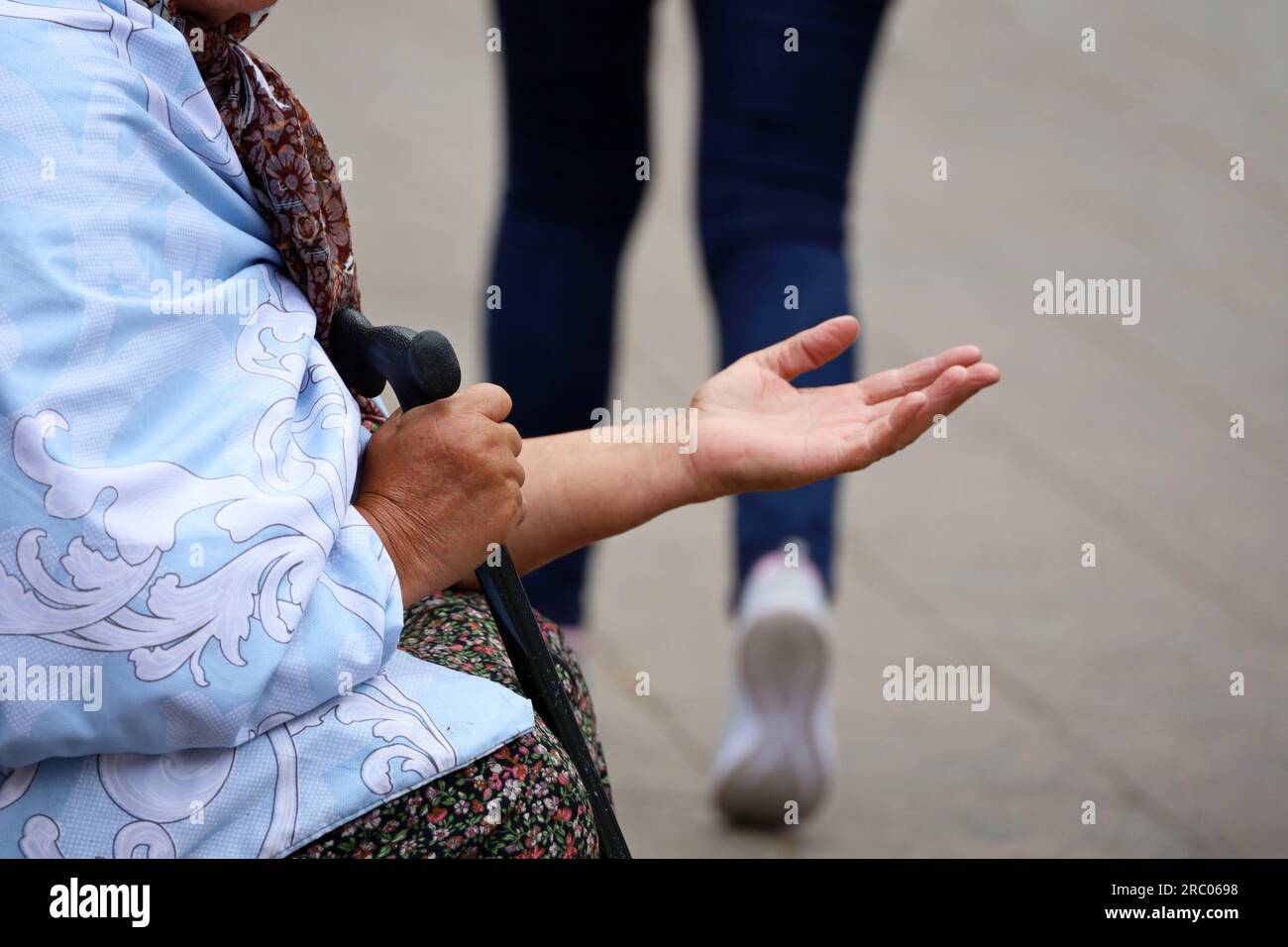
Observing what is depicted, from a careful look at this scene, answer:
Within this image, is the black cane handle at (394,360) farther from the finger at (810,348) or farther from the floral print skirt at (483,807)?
the finger at (810,348)

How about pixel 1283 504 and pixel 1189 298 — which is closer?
pixel 1283 504

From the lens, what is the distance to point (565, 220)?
120 inches

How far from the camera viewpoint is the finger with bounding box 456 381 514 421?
167 cm

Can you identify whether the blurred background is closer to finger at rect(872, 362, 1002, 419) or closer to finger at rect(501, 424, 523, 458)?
finger at rect(872, 362, 1002, 419)

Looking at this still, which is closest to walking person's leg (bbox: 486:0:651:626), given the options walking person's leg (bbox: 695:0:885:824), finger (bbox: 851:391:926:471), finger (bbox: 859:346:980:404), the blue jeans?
the blue jeans

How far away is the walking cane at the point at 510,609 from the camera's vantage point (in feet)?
5.45

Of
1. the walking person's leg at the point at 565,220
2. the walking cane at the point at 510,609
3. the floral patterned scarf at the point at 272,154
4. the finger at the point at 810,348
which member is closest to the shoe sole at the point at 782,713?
the walking person's leg at the point at 565,220

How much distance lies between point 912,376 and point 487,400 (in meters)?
0.58

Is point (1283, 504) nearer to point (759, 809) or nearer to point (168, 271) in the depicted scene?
point (759, 809)

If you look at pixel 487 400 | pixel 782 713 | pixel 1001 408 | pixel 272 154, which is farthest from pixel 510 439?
pixel 1001 408

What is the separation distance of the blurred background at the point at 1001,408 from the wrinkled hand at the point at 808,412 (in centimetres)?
Result: 104

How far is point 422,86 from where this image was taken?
6.22m
